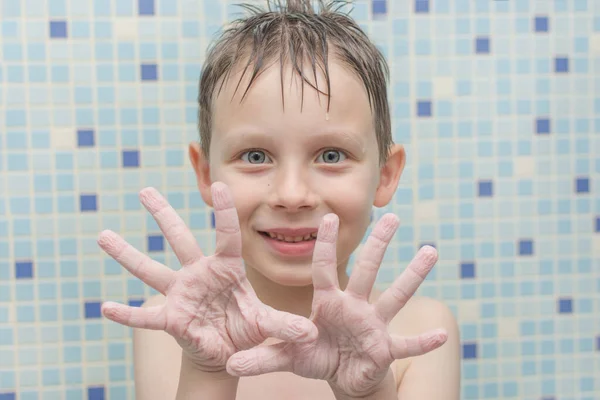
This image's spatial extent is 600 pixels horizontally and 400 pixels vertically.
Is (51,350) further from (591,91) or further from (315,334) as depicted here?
(591,91)

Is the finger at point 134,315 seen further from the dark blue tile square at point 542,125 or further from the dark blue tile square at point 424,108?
the dark blue tile square at point 542,125

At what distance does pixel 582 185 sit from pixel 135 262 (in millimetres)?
1069

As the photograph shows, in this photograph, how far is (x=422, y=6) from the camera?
4.67 ft

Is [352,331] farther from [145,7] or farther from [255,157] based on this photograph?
[145,7]

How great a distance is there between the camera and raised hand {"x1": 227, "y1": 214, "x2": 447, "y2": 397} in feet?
2.59

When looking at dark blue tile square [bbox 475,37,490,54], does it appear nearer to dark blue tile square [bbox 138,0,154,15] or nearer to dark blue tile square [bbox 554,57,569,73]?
dark blue tile square [bbox 554,57,569,73]

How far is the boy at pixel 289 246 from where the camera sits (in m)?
0.80

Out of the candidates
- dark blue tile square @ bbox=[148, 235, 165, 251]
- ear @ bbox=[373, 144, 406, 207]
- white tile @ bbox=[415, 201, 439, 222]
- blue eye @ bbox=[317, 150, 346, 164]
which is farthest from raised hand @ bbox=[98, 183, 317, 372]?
white tile @ bbox=[415, 201, 439, 222]

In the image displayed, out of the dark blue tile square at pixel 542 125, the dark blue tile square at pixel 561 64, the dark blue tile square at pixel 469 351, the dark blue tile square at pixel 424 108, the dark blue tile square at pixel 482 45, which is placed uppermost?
the dark blue tile square at pixel 482 45

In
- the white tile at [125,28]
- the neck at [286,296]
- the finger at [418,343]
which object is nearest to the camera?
the finger at [418,343]

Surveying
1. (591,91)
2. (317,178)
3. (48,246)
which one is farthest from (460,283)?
(48,246)

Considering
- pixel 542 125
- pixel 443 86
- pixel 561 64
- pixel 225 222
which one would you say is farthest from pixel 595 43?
pixel 225 222

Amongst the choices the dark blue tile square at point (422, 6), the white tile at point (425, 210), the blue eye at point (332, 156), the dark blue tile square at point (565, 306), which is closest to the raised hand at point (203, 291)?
the blue eye at point (332, 156)

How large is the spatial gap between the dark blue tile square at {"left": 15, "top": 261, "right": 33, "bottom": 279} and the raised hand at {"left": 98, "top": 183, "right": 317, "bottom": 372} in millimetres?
653
